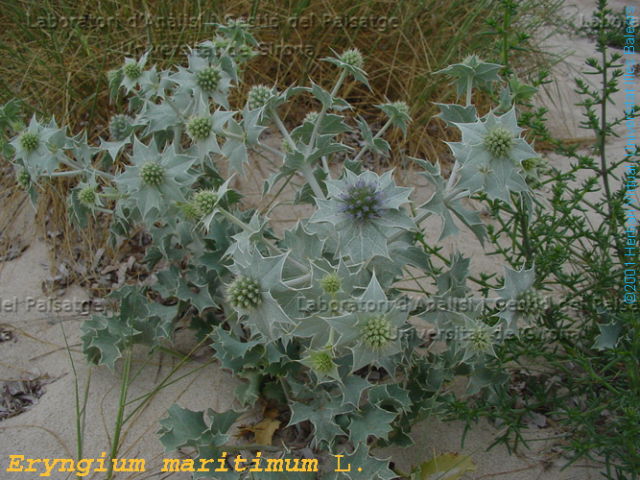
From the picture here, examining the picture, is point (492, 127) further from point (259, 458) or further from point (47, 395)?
point (47, 395)

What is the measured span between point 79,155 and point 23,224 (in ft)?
3.82

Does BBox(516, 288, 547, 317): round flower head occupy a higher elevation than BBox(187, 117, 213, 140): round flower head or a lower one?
lower

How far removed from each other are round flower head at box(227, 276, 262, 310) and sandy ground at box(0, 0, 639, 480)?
0.83 meters

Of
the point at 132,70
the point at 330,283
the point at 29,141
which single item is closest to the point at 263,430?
the point at 330,283

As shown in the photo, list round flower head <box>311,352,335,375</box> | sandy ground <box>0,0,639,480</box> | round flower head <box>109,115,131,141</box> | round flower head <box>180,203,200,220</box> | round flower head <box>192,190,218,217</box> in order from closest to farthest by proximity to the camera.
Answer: round flower head <box>311,352,335,375</box>, round flower head <box>192,190,218,217</box>, round flower head <box>180,203,200,220</box>, sandy ground <box>0,0,639,480</box>, round flower head <box>109,115,131,141</box>

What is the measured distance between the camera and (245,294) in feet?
4.89

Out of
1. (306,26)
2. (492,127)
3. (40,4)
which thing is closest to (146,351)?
(492,127)

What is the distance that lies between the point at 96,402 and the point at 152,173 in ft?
3.65

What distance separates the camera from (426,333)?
7.84 ft

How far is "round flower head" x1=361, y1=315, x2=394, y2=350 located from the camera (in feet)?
4.74

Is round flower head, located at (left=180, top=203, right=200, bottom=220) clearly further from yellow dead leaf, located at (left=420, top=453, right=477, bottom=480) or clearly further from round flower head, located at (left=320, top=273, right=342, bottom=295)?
yellow dead leaf, located at (left=420, top=453, right=477, bottom=480)

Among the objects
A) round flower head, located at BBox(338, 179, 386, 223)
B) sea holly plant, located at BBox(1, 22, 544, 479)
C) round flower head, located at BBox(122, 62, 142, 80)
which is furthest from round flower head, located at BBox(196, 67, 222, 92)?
round flower head, located at BBox(338, 179, 386, 223)

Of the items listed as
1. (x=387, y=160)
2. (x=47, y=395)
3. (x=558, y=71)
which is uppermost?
(x=558, y=71)

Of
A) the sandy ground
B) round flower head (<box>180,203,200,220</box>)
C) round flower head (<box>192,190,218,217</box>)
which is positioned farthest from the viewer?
the sandy ground
